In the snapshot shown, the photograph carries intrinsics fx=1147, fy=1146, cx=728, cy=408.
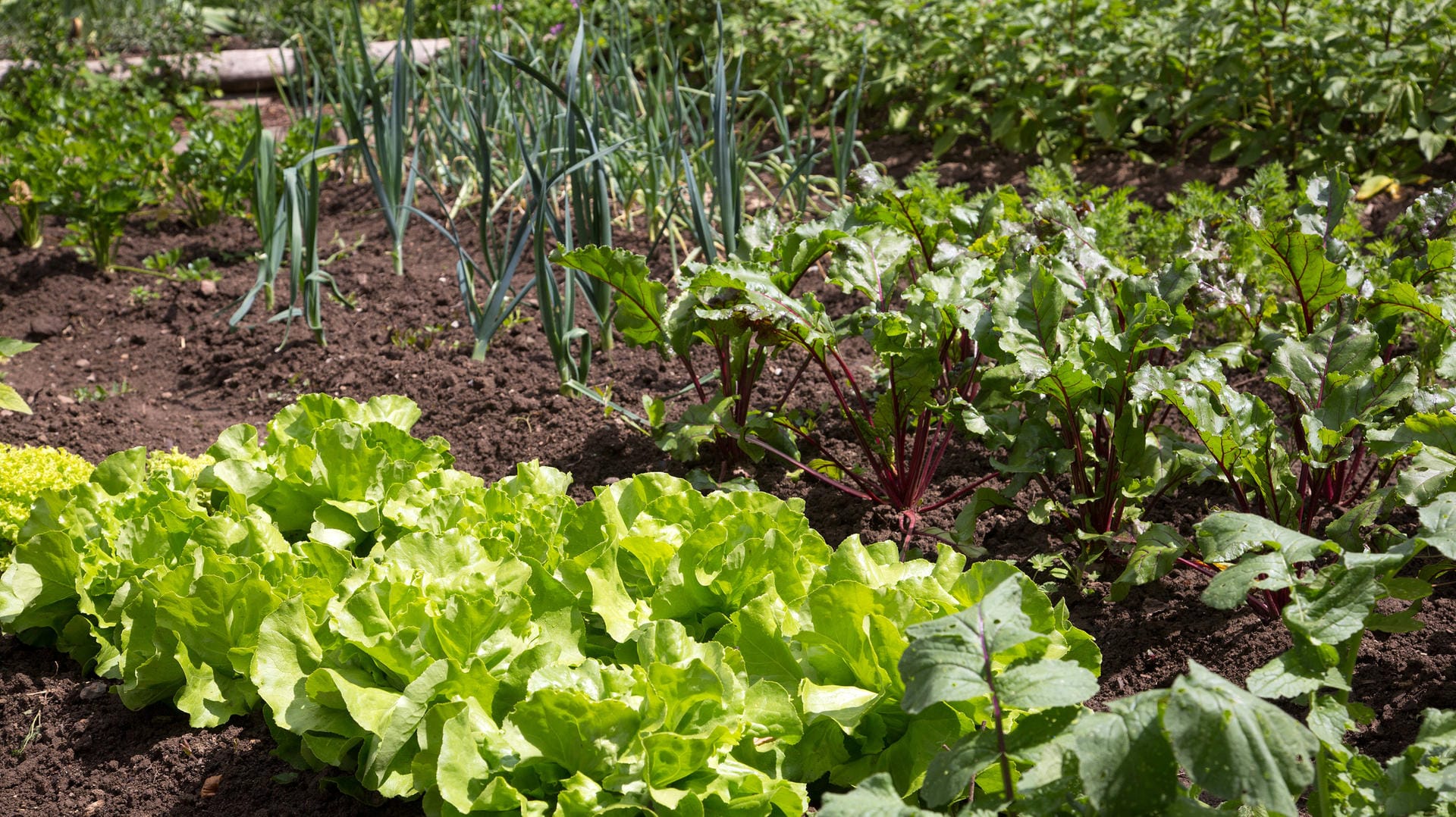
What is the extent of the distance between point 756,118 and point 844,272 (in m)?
4.05

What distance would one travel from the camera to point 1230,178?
449 cm

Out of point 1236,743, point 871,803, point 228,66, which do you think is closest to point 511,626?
point 871,803

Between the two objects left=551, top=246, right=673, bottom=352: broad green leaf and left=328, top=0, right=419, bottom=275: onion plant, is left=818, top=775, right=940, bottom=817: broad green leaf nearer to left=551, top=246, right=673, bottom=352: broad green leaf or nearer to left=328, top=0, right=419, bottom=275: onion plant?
left=551, top=246, right=673, bottom=352: broad green leaf

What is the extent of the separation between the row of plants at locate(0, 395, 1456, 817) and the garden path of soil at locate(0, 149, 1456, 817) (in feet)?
0.35

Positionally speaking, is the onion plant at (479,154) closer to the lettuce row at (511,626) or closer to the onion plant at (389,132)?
the onion plant at (389,132)

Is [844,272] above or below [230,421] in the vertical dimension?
above

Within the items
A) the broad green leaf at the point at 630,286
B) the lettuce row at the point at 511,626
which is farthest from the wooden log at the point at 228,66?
the lettuce row at the point at 511,626

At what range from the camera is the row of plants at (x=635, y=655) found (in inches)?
50.5

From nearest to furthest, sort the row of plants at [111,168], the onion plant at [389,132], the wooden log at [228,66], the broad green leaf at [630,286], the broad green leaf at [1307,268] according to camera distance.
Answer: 1. the broad green leaf at [1307,268]
2. the broad green leaf at [630,286]
3. the onion plant at [389,132]
4. the row of plants at [111,168]
5. the wooden log at [228,66]

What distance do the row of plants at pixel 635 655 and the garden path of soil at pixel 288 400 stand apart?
108 millimetres

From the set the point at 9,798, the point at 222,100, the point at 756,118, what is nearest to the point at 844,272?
the point at 9,798

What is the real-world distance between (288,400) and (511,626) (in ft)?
6.51

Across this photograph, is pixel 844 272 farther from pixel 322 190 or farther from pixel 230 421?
pixel 322 190

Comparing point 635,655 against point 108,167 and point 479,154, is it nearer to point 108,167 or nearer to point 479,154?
point 479,154
